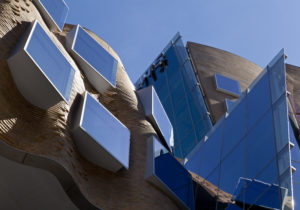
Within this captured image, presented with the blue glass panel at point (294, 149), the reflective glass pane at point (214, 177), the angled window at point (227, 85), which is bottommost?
the reflective glass pane at point (214, 177)

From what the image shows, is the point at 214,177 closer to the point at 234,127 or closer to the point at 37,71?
the point at 234,127

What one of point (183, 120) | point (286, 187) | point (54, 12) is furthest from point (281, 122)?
point (183, 120)

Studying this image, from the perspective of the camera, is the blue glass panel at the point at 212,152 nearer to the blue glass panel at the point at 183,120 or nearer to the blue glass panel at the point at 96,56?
the blue glass panel at the point at 96,56

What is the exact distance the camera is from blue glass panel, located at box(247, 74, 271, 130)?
15.1 meters

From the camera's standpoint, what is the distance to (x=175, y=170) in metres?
15.9

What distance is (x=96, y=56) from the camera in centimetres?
1642

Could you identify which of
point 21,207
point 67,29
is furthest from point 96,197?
point 67,29

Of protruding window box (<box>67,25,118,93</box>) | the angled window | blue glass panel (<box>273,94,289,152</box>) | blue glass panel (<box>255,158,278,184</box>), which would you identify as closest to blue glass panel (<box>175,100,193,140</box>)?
the angled window

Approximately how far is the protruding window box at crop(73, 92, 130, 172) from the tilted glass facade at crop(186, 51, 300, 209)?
3687mm

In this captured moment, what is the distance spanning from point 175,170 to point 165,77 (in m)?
17.8

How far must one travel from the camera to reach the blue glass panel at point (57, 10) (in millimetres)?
15631

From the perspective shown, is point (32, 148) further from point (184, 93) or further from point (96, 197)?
point (184, 93)

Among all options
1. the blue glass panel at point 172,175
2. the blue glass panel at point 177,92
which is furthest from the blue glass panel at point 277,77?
the blue glass panel at point 177,92

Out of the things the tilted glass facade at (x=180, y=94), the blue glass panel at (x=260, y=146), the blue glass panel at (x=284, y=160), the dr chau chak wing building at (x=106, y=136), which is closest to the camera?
the dr chau chak wing building at (x=106, y=136)
